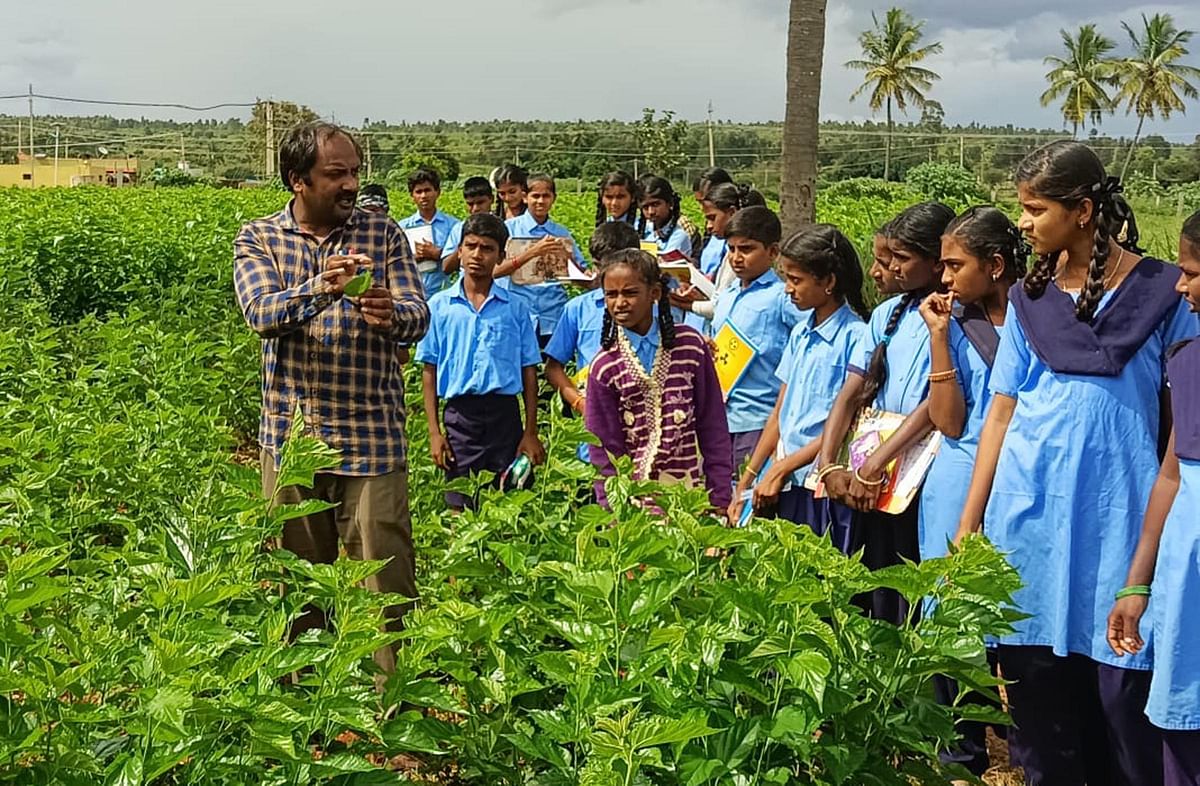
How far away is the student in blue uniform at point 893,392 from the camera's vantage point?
378 centimetres

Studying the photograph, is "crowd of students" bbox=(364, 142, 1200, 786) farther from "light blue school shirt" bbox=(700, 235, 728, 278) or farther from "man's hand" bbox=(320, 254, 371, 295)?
"light blue school shirt" bbox=(700, 235, 728, 278)

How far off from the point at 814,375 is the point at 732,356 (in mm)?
700

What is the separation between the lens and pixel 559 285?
7.26m

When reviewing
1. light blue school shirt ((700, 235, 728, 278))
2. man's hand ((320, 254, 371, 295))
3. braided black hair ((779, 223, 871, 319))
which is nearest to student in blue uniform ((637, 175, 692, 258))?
light blue school shirt ((700, 235, 728, 278))

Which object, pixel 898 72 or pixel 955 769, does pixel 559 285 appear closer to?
pixel 955 769

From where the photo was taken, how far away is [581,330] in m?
5.32

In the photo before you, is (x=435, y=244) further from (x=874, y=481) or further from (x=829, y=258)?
(x=874, y=481)

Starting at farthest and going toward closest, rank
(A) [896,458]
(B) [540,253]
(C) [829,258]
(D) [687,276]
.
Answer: (B) [540,253] → (D) [687,276] → (C) [829,258] → (A) [896,458]

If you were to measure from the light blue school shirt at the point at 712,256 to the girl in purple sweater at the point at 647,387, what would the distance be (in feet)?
9.81

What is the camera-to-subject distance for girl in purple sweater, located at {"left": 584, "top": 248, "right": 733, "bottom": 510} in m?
4.06

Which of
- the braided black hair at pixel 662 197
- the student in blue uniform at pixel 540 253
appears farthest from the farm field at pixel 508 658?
the braided black hair at pixel 662 197

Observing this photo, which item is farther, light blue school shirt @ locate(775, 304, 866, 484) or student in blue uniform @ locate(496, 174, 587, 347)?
student in blue uniform @ locate(496, 174, 587, 347)

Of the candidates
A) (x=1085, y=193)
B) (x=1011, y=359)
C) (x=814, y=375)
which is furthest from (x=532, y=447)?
(x=1085, y=193)

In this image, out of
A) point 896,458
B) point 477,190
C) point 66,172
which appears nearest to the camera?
point 896,458
